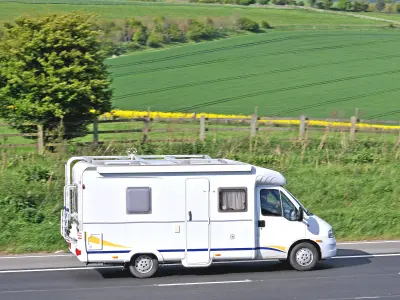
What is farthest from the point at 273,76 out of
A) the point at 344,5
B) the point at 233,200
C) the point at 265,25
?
the point at 233,200

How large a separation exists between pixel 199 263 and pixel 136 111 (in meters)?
34.3

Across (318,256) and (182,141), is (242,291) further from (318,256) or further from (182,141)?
(182,141)

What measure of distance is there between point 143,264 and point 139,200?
1293mm

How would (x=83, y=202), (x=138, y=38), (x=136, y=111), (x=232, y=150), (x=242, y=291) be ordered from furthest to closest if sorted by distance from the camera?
1. (x=138, y=38)
2. (x=136, y=111)
3. (x=232, y=150)
4. (x=83, y=202)
5. (x=242, y=291)

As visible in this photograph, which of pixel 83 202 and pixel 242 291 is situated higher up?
pixel 83 202

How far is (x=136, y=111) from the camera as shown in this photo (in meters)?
50.9

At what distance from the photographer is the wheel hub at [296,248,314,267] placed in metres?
17.8

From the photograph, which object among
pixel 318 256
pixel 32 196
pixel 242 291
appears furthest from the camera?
pixel 32 196

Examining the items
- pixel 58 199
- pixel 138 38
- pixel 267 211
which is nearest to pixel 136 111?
pixel 138 38

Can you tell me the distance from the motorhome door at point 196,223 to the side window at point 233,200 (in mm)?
319

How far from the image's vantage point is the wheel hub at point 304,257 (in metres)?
17.8

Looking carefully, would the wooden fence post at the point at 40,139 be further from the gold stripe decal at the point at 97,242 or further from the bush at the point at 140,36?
the bush at the point at 140,36

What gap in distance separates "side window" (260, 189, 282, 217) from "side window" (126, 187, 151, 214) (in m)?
2.42

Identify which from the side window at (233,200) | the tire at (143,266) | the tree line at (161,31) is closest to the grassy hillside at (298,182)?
the tire at (143,266)
